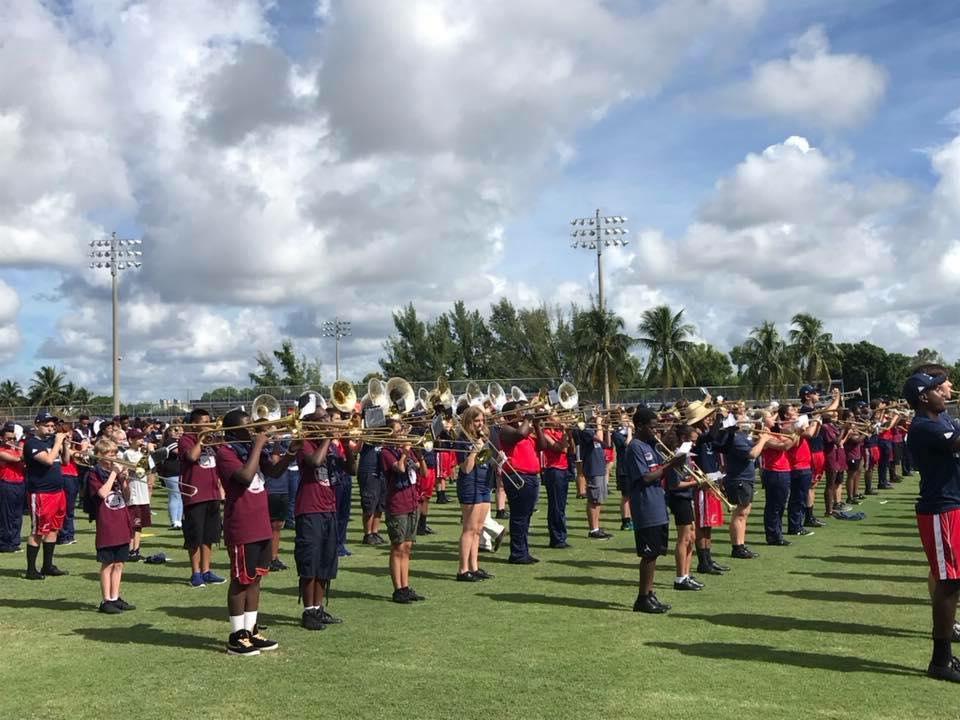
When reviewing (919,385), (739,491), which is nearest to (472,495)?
(739,491)

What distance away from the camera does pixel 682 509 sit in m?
9.53

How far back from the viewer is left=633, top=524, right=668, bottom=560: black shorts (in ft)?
27.4

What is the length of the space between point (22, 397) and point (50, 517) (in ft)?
239

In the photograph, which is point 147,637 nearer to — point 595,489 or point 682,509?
point 682,509

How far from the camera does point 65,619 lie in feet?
28.4

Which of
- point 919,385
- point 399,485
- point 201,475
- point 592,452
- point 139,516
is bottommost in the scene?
point 139,516

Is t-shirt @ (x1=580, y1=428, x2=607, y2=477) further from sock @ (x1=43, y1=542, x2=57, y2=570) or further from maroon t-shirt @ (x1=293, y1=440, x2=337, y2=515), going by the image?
sock @ (x1=43, y1=542, x2=57, y2=570)

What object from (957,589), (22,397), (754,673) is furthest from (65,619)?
(22,397)

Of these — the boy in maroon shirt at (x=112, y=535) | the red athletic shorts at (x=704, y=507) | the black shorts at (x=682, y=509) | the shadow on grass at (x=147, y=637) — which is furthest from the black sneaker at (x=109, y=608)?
the red athletic shorts at (x=704, y=507)

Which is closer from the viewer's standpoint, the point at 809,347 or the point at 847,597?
the point at 847,597

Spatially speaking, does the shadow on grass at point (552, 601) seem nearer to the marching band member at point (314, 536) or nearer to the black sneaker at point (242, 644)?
the marching band member at point (314, 536)

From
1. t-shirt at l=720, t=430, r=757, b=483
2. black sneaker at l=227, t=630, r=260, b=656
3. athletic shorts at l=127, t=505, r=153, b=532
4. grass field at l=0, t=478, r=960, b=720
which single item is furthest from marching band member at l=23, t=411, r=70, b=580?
t-shirt at l=720, t=430, r=757, b=483

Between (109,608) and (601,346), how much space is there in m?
34.7

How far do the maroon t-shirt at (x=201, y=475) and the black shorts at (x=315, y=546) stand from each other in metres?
2.41
